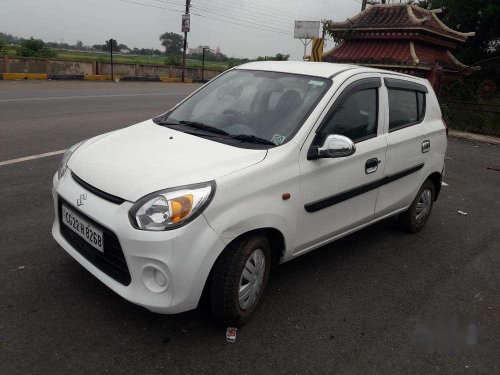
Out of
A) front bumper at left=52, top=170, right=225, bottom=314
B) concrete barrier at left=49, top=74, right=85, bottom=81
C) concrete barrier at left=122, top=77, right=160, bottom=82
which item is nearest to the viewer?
front bumper at left=52, top=170, right=225, bottom=314

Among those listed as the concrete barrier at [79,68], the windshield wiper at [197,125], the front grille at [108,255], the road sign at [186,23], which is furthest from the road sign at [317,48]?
the road sign at [186,23]

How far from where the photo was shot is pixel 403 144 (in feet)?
13.5

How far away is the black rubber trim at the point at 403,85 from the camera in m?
4.07

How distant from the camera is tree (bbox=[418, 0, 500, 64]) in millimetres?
20922

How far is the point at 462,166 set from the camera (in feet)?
28.6

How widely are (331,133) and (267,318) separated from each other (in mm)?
1396

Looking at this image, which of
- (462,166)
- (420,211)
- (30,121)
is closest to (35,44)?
(30,121)

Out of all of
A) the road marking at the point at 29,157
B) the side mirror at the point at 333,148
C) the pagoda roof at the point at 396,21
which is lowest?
the road marking at the point at 29,157

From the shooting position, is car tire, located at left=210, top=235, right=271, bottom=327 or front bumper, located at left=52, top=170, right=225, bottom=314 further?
car tire, located at left=210, top=235, right=271, bottom=327

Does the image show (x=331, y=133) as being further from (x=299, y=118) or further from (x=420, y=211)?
(x=420, y=211)

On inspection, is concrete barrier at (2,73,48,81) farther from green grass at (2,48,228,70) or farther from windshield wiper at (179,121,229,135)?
windshield wiper at (179,121,229,135)

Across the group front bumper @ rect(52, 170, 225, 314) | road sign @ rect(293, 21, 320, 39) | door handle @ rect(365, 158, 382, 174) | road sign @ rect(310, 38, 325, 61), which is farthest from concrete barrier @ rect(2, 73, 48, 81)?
front bumper @ rect(52, 170, 225, 314)

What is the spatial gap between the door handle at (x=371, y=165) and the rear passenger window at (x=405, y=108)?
1.39 feet

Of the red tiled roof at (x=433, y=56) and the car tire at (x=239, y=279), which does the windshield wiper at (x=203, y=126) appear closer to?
the car tire at (x=239, y=279)
